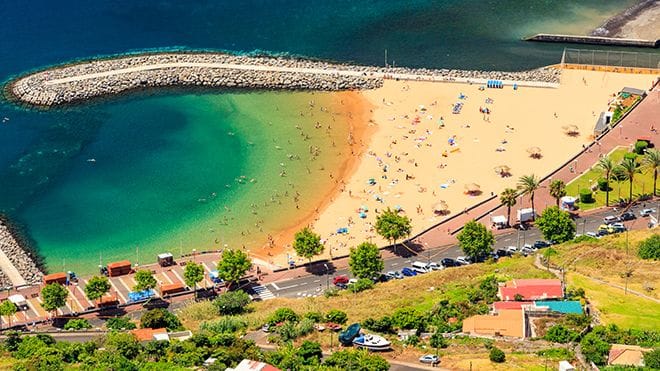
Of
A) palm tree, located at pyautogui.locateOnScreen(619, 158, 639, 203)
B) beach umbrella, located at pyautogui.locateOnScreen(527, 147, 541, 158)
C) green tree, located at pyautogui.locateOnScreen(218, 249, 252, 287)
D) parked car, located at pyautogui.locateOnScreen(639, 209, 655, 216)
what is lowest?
green tree, located at pyautogui.locateOnScreen(218, 249, 252, 287)

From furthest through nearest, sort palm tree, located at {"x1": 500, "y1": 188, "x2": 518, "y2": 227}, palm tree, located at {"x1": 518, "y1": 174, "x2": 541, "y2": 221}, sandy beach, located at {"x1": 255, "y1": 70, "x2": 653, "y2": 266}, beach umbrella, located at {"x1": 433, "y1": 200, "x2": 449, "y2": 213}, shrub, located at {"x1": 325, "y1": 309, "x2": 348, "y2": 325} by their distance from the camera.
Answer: sandy beach, located at {"x1": 255, "y1": 70, "x2": 653, "y2": 266} < beach umbrella, located at {"x1": 433, "y1": 200, "x2": 449, "y2": 213} < palm tree, located at {"x1": 518, "y1": 174, "x2": 541, "y2": 221} < palm tree, located at {"x1": 500, "y1": 188, "x2": 518, "y2": 227} < shrub, located at {"x1": 325, "y1": 309, "x2": 348, "y2": 325}

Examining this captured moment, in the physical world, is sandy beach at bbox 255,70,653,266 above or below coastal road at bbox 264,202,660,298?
above

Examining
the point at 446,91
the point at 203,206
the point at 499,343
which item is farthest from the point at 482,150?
the point at 499,343

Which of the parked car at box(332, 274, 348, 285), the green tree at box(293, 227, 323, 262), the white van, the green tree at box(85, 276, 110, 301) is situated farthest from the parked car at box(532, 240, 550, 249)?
the green tree at box(85, 276, 110, 301)

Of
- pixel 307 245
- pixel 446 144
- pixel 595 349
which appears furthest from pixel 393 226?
pixel 595 349

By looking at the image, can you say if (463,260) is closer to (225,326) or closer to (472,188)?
(472,188)

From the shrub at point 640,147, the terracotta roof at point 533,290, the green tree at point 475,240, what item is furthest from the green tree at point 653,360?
the shrub at point 640,147

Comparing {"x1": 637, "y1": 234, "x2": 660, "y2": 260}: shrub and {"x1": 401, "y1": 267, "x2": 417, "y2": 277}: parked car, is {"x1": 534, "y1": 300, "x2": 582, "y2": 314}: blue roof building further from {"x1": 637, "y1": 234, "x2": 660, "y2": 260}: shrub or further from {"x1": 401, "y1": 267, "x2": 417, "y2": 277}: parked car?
{"x1": 401, "y1": 267, "x2": 417, "y2": 277}: parked car
